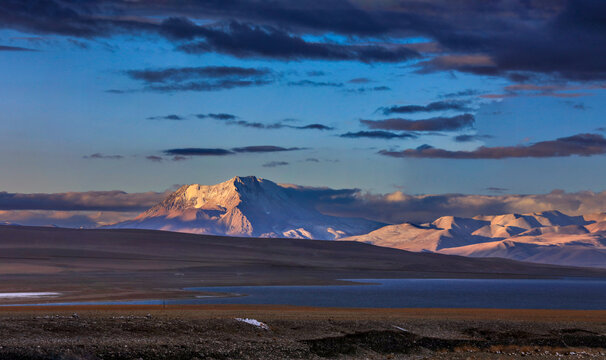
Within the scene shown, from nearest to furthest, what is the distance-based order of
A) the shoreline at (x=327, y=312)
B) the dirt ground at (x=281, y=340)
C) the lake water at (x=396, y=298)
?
the dirt ground at (x=281, y=340) < the shoreline at (x=327, y=312) < the lake water at (x=396, y=298)

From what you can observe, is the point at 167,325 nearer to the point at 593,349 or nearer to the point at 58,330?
the point at 58,330

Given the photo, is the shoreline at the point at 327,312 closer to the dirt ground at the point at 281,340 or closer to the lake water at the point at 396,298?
the dirt ground at the point at 281,340

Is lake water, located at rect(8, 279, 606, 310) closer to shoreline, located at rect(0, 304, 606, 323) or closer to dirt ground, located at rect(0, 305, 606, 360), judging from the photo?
shoreline, located at rect(0, 304, 606, 323)

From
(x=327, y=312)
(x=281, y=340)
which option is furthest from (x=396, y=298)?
(x=281, y=340)

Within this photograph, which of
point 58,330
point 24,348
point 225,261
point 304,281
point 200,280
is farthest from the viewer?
point 225,261

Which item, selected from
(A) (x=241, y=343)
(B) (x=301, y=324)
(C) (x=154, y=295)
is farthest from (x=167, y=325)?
(C) (x=154, y=295)

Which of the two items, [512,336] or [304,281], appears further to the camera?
[304,281]

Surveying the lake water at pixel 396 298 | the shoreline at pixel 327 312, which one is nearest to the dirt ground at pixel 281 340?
the shoreline at pixel 327 312

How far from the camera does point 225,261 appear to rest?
192 metres

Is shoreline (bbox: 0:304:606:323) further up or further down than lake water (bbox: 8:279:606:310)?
further up

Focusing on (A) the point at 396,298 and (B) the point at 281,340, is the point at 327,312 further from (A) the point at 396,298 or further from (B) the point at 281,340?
(A) the point at 396,298

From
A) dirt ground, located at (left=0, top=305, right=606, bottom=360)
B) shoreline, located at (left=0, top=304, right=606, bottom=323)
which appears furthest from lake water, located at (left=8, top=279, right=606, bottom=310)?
dirt ground, located at (left=0, top=305, right=606, bottom=360)

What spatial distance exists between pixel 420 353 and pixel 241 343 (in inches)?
361

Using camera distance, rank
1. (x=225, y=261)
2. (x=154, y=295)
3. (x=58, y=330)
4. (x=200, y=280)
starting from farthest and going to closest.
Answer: (x=225, y=261) < (x=200, y=280) < (x=154, y=295) < (x=58, y=330)
